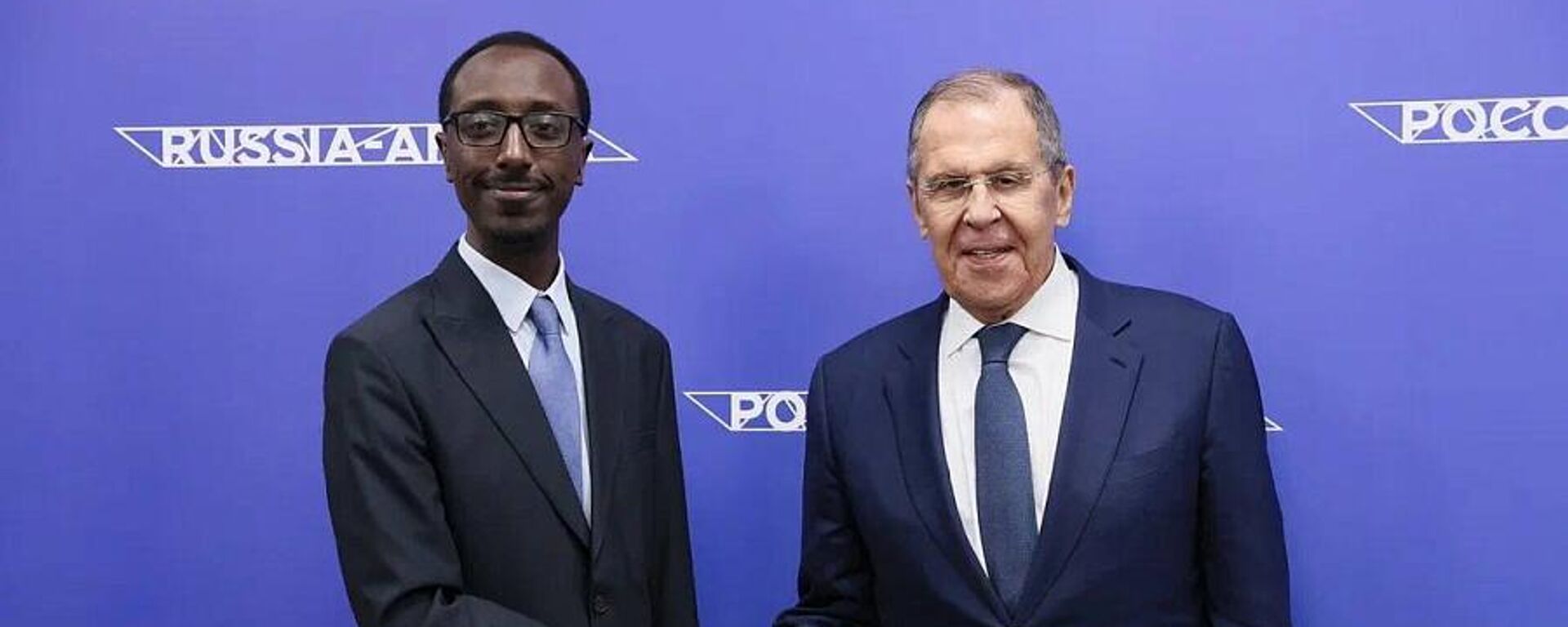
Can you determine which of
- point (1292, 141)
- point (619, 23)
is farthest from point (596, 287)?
point (1292, 141)

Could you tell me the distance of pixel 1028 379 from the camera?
1582 millimetres

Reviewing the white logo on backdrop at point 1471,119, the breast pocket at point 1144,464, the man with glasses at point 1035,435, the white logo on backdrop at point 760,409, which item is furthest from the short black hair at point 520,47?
the white logo on backdrop at point 1471,119

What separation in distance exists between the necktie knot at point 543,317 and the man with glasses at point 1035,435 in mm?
373

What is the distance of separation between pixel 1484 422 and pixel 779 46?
4.00 feet

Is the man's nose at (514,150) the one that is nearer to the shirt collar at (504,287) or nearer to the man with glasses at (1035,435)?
the shirt collar at (504,287)

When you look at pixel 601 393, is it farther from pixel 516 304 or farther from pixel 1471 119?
pixel 1471 119

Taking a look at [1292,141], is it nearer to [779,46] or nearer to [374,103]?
[779,46]

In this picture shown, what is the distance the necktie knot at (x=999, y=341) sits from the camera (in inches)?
62.4

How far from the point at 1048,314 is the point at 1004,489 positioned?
23 cm

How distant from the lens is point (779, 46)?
210 cm

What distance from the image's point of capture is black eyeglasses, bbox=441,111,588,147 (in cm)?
154

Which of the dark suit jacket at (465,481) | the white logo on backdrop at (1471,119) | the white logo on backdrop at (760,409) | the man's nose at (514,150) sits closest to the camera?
the dark suit jacket at (465,481)

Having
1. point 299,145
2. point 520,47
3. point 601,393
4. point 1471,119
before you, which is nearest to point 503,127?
point 520,47

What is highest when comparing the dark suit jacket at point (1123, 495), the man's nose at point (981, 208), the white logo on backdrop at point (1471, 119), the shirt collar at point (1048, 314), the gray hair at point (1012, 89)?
the white logo on backdrop at point (1471, 119)
